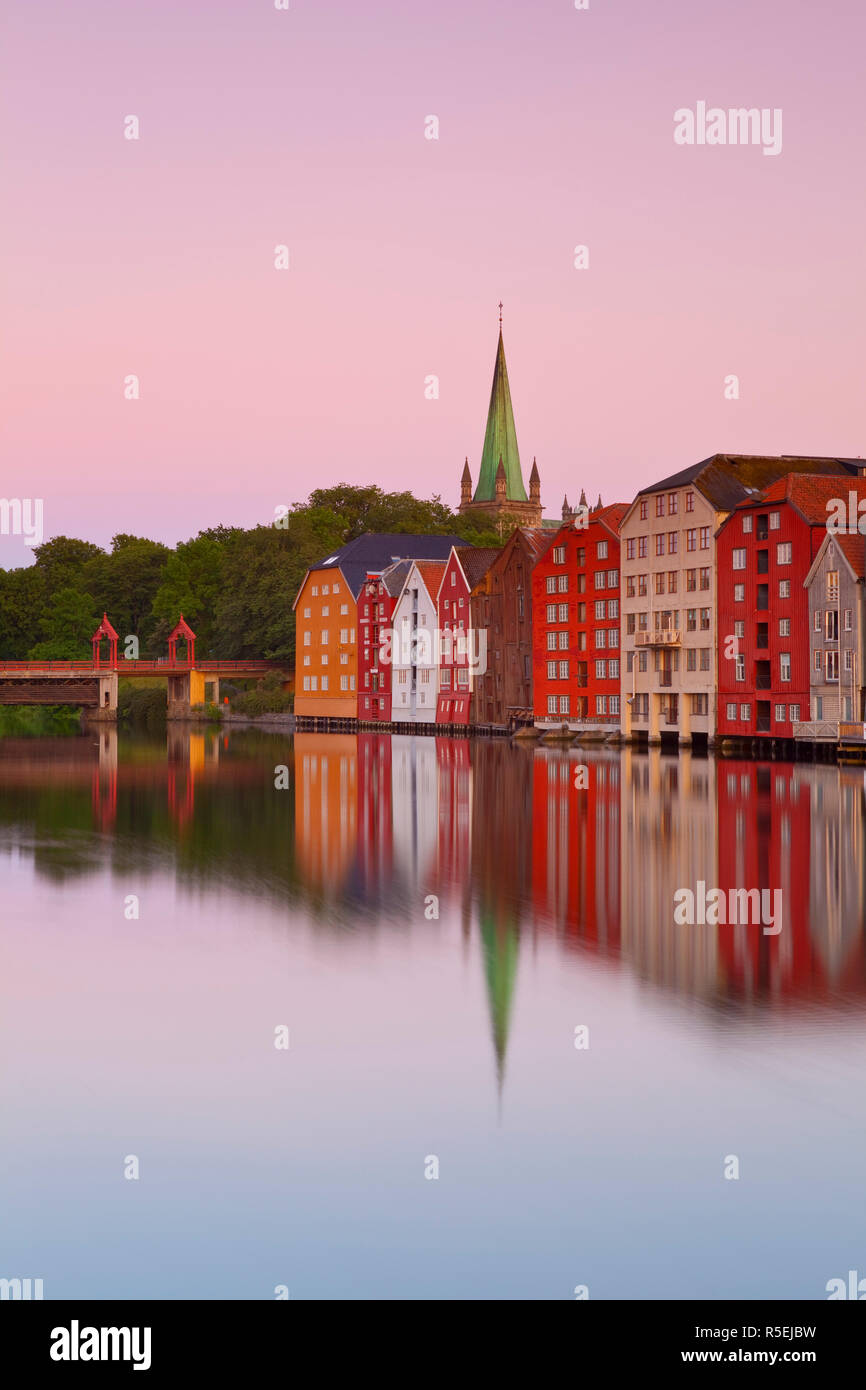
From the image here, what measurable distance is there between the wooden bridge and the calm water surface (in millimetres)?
96949

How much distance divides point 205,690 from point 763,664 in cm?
7465

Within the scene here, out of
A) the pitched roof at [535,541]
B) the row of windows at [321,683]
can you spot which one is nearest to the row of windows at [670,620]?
the pitched roof at [535,541]

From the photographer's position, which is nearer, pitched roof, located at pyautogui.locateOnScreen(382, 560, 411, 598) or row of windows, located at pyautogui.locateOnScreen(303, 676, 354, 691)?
pitched roof, located at pyautogui.locateOnScreen(382, 560, 411, 598)

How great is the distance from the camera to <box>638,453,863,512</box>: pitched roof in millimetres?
77625

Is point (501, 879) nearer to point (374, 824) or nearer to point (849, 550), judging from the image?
point (374, 824)

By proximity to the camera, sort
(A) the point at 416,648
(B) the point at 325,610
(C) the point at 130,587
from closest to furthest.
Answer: (A) the point at 416,648 → (B) the point at 325,610 → (C) the point at 130,587

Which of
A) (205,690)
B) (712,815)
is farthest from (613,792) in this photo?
(205,690)

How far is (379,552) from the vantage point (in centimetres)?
12644

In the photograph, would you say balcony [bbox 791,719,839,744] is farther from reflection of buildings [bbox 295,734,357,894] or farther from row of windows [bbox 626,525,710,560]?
reflection of buildings [bbox 295,734,357,894]

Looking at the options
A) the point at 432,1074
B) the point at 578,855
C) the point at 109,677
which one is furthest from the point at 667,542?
the point at 432,1074

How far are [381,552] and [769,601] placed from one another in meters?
58.5

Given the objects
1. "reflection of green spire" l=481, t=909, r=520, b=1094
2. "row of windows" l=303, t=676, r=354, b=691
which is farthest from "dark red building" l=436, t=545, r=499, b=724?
"reflection of green spire" l=481, t=909, r=520, b=1094
